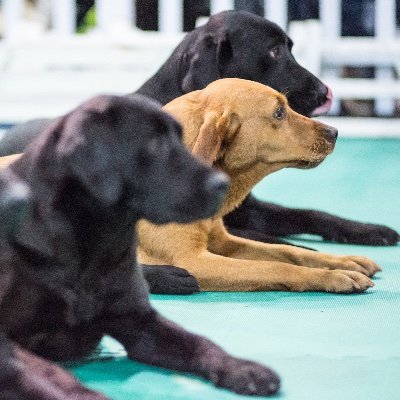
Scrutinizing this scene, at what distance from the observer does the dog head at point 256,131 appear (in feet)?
12.4

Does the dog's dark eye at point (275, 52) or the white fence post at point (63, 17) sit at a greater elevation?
the dog's dark eye at point (275, 52)

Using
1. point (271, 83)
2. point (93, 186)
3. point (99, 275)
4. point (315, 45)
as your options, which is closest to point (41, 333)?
point (99, 275)

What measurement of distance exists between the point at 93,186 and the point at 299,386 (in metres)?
0.68

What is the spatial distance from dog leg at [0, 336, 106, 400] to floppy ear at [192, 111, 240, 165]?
131cm

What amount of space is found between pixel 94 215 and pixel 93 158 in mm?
181

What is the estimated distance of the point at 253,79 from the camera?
15.5 feet

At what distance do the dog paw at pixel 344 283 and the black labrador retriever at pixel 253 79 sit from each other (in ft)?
2.84

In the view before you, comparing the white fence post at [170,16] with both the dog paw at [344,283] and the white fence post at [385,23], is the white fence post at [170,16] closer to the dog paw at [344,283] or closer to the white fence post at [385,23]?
the white fence post at [385,23]

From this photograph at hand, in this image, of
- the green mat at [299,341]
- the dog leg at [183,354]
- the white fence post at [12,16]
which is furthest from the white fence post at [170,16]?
the dog leg at [183,354]

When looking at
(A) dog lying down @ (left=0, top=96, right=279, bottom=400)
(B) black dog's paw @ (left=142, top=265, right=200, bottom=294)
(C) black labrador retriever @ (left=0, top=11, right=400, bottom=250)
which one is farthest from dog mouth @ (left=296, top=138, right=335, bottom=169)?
(A) dog lying down @ (left=0, top=96, right=279, bottom=400)

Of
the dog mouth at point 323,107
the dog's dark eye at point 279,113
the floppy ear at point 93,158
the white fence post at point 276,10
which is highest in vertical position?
the floppy ear at point 93,158

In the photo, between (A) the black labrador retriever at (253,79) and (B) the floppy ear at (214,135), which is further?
(A) the black labrador retriever at (253,79)

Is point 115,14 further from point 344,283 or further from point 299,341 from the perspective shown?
point 299,341

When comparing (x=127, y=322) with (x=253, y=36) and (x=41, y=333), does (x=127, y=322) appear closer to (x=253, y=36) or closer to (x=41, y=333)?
(x=41, y=333)
